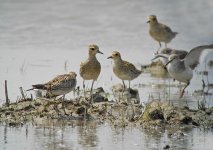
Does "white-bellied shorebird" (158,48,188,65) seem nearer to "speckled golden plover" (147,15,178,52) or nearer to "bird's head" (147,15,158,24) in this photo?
"speckled golden plover" (147,15,178,52)

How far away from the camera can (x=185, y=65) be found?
566 inches

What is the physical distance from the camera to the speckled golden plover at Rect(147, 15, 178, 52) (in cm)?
1856

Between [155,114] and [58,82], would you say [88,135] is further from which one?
[58,82]

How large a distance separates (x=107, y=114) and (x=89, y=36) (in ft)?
26.1

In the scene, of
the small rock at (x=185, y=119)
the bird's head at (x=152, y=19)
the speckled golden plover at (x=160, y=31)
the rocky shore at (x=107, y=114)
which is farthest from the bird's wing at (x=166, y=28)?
the small rock at (x=185, y=119)

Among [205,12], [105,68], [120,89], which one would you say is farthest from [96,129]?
[205,12]

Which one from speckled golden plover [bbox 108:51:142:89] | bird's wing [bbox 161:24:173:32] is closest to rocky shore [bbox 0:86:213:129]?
speckled golden plover [bbox 108:51:142:89]

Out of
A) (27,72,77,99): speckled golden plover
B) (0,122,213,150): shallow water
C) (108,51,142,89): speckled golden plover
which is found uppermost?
(108,51,142,89): speckled golden plover

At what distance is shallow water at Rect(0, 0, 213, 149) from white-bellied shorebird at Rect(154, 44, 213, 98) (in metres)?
0.26

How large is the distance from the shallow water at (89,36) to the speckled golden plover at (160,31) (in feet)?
0.91

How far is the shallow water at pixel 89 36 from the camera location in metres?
13.9

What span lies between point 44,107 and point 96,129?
1085 mm

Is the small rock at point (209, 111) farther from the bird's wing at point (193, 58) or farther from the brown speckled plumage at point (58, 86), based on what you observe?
the bird's wing at point (193, 58)

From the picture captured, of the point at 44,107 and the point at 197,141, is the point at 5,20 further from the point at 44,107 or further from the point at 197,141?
the point at 197,141
